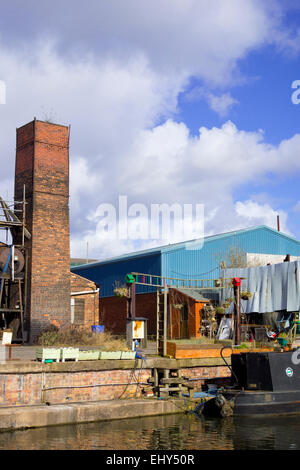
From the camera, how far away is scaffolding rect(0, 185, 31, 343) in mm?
24125

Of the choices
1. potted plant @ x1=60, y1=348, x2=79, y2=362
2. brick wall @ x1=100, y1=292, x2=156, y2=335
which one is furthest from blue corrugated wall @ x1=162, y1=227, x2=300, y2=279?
potted plant @ x1=60, y1=348, x2=79, y2=362

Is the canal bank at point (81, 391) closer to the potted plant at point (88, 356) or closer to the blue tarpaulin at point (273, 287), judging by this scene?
the potted plant at point (88, 356)

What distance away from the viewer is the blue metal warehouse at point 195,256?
3366cm

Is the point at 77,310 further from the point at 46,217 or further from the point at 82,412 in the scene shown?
the point at 82,412

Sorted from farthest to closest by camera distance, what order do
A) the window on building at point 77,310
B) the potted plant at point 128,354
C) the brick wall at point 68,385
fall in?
1. the window on building at point 77,310
2. the potted plant at point 128,354
3. the brick wall at point 68,385

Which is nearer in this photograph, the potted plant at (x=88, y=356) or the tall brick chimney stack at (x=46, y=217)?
the potted plant at (x=88, y=356)

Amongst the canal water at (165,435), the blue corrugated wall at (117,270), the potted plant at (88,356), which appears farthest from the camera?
the blue corrugated wall at (117,270)

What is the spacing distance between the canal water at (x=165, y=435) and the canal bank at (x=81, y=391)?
282 mm

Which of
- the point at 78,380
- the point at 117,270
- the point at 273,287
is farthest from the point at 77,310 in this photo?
the point at 78,380

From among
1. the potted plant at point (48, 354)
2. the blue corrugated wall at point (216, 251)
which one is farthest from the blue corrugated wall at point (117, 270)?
the potted plant at point (48, 354)

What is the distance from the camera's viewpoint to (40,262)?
24.2m

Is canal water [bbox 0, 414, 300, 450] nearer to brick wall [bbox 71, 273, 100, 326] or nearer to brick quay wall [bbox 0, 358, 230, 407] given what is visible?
brick quay wall [bbox 0, 358, 230, 407]

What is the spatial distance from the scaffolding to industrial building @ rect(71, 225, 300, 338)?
7.34 metres
